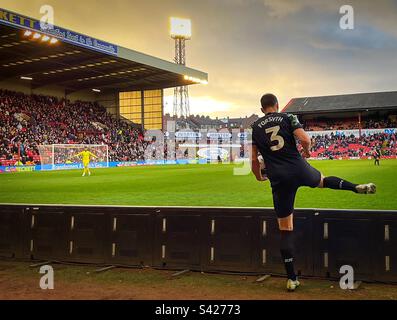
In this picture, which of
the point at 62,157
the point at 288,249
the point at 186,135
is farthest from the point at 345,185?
the point at 186,135

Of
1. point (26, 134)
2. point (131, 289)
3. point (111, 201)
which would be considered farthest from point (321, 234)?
point (26, 134)

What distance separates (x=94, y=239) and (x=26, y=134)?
4269 cm

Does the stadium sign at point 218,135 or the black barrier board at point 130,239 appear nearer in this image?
the black barrier board at point 130,239

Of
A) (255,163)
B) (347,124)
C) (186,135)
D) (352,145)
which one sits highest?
(347,124)

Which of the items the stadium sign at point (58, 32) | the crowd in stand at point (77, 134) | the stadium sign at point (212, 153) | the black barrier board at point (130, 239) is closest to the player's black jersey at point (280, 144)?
the black barrier board at point (130, 239)

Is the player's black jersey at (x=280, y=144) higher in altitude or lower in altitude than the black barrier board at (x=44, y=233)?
higher

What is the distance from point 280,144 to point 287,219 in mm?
969

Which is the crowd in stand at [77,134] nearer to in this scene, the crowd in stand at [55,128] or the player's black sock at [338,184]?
the crowd in stand at [55,128]

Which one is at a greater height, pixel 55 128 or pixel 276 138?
pixel 55 128

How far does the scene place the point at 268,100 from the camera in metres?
5.95

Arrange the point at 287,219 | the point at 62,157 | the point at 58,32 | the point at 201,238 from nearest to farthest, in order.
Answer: the point at 287,219
the point at 201,238
the point at 58,32
the point at 62,157

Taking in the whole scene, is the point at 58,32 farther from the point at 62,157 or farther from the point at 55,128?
the point at 55,128

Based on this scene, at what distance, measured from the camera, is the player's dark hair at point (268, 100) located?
595 centimetres

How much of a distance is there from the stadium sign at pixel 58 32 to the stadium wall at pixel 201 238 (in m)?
29.9
